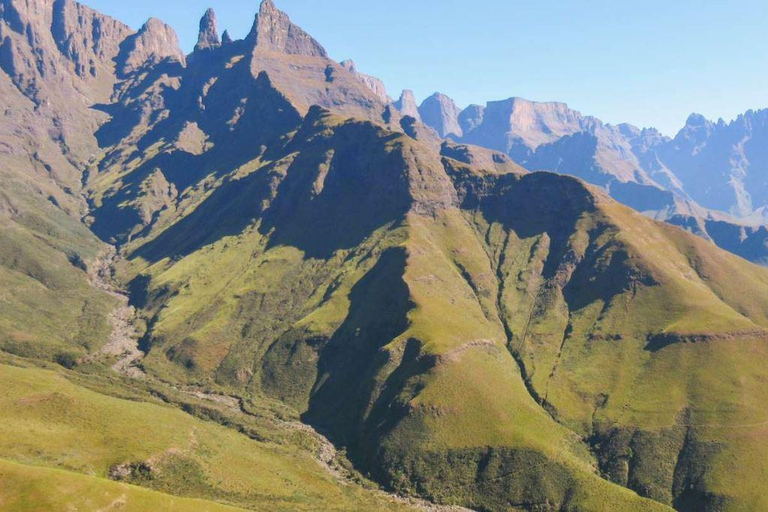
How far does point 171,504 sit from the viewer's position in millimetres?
162750

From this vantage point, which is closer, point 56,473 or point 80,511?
point 80,511

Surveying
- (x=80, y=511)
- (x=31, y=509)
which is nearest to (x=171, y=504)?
(x=80, y=511)

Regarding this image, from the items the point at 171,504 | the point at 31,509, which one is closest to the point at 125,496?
the point at 171,504

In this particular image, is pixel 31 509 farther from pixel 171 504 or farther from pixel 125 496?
pixel 171 504

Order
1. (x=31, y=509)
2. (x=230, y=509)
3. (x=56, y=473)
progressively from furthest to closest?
(x=230, y=509), (x=56, y=473), (x=31, y=509)

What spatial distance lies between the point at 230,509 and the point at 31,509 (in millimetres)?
54622

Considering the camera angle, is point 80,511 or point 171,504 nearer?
point 80,511

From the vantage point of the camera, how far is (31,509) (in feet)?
475

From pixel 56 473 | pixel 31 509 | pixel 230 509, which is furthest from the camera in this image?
pixel 230 509

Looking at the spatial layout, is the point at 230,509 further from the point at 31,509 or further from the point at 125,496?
the point at 31,509

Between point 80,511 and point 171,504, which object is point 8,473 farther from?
point 171,504

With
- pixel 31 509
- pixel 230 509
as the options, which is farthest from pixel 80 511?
pixel 230 509

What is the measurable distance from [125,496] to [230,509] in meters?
31.9

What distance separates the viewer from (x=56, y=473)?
524 feet
